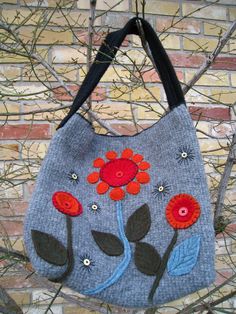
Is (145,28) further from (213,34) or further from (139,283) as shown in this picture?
(213,34)

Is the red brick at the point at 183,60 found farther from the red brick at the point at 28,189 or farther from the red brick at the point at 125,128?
the red brick at the point at 28,189

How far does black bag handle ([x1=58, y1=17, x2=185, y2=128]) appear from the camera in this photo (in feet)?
1.91

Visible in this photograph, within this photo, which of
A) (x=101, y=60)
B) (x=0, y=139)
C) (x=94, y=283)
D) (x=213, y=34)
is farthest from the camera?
(x=213, y=34)

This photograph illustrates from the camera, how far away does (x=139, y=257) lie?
0.53 metres

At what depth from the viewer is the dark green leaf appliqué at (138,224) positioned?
55cm

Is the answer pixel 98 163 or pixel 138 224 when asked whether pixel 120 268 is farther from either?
pixel 98 163

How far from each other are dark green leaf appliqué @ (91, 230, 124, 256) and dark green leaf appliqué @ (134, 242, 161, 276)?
0.08 feet

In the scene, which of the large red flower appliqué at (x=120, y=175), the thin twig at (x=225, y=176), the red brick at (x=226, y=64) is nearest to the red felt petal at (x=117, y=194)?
the large red flower appliqué at (x=120, y=175)

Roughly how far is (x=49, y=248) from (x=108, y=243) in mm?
80

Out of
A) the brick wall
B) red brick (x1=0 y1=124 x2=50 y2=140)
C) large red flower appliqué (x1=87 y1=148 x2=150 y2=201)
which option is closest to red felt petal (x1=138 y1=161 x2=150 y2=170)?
large red flower appliqué (x1=87 y1=148 x2=150 y2=201)

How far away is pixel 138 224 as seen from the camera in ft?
1.82

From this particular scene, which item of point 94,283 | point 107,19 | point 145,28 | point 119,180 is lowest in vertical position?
point 94,283

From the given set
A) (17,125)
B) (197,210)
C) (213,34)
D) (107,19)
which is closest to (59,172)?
(197,210)

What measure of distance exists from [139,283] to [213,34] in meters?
1.02
